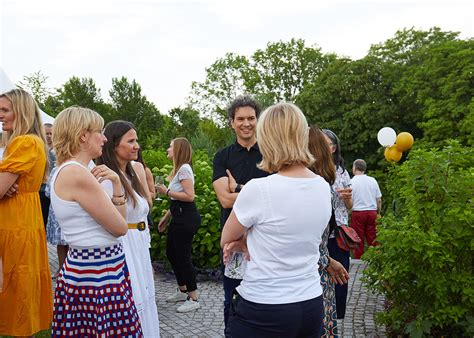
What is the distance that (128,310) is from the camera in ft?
10.4

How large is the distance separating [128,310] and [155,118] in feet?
218

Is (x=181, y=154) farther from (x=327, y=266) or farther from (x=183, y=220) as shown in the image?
(x=327, y=266)

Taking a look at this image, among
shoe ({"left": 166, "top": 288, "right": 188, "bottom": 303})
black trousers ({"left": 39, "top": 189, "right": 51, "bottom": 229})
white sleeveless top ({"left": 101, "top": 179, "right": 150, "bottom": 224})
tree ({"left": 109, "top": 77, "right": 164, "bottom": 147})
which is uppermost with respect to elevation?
tree ({"left": 109, "top": 77, "right": 164, "bottom": 147})

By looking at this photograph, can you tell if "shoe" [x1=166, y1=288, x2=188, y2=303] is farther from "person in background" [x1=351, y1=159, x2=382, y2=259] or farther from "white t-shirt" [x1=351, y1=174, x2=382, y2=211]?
"white t-shirt" [x1=351, y1=174, x2=382, y2=211]

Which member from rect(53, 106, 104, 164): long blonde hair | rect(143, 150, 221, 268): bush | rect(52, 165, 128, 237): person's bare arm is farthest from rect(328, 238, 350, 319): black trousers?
rect(53, 106, 104, 164): long blonde hair

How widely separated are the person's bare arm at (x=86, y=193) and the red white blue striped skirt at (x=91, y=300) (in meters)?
0.26

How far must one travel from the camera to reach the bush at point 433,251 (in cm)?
448

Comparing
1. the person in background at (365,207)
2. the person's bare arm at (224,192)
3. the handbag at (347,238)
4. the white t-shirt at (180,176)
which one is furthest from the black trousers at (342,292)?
the person in background at (365,207)

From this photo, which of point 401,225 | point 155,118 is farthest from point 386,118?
point 155,118

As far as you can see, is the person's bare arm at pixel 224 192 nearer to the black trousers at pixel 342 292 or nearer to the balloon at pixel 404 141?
the black trousers at pixel 342 292

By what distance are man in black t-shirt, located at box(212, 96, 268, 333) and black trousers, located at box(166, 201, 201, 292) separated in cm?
224

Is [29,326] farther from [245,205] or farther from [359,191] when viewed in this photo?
[359,191]

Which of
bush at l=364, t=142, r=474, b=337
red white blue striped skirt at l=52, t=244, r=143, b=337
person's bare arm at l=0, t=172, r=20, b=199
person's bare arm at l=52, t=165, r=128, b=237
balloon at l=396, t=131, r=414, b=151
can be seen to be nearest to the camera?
person's bare arm at l=52, t=165, r=128, b=237

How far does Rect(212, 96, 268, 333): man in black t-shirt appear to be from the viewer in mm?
4066
